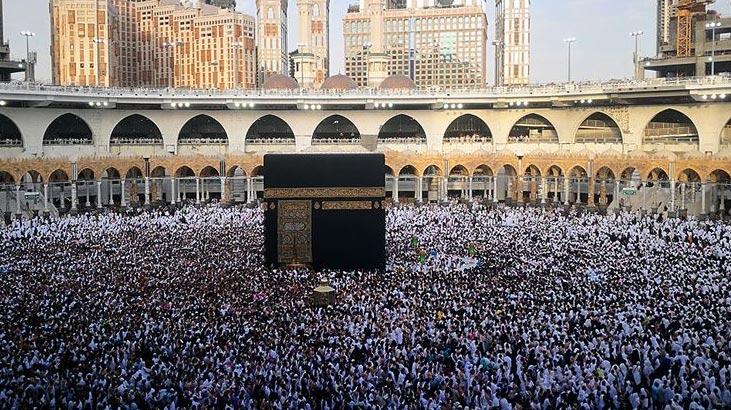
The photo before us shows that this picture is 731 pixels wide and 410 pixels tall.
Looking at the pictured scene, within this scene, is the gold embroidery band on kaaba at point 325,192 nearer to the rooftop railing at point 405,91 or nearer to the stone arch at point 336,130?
the rooftop railing at point 405,91

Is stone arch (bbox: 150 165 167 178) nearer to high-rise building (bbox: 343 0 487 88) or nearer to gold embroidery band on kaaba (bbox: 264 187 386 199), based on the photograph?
gold embroidery band on kaaba (bbox: 264 187 386 199)

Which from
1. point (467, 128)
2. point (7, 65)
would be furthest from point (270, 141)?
point (7, 65)

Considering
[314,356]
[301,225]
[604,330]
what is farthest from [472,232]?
[314,356]

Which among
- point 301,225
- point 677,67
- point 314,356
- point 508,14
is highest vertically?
point 508,14

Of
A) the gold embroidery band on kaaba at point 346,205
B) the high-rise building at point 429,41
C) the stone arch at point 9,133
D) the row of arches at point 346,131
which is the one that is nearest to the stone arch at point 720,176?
the row of arches at point 346,131

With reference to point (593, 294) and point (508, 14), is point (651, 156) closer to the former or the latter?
point (593, 294)
